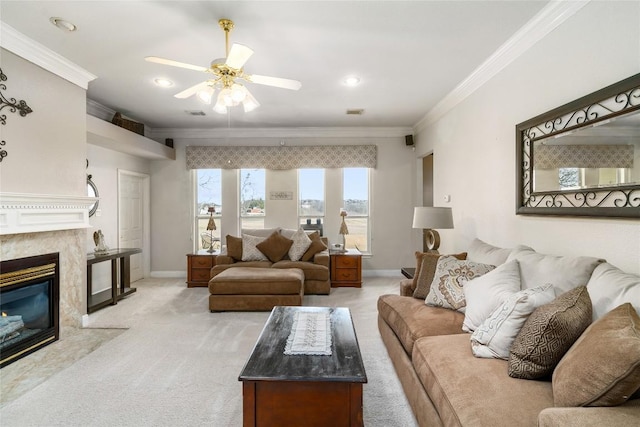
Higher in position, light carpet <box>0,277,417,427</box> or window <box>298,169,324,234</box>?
window <box>298,169,324,234</box>

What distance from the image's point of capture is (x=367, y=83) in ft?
12.4

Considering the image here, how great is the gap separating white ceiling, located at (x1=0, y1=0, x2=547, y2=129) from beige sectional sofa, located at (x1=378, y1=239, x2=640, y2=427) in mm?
1861

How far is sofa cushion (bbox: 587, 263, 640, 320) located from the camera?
4.74 ft

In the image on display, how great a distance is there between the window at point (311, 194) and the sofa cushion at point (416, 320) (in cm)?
338

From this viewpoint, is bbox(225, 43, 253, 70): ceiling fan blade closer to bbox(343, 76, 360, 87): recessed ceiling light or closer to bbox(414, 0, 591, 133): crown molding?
bbox(343, 76, 360, 87): recessed ceiling light

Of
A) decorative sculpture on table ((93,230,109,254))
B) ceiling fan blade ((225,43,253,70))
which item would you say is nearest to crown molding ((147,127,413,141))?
decorative sculpture on table ((93,230,109,254))

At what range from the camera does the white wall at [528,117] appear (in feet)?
6.09

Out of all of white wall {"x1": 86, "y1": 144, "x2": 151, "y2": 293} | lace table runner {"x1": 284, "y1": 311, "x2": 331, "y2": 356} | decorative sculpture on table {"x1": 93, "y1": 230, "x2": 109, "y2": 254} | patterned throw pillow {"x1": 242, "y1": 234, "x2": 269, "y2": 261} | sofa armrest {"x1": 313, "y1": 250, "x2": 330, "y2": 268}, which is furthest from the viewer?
patterned throw pillow {"x1": 242, "y1": 234, "x2": 269, "y2": 261}

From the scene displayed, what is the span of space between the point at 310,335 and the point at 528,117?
2433 millimetres

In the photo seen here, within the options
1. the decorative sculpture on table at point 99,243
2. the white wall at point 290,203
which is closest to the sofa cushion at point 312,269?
the white wall at point 290,203

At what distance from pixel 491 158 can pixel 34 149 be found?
4296mm

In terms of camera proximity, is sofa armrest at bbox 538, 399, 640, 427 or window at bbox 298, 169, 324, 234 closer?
sofa armrest at bbox 538, 399, 640, 427

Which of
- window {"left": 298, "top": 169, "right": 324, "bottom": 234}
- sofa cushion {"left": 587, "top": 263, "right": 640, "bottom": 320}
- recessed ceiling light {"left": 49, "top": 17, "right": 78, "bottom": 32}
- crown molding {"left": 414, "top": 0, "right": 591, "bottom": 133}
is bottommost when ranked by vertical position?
sofa cushion {"left": 587, "top": 263, "right": 640, "bottom": 320}

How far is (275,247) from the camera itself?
16.8 ft
